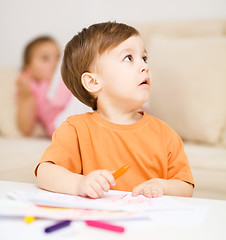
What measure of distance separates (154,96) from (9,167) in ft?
2.41

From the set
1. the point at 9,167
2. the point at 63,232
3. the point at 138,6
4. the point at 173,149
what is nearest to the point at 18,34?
the point at 138,6

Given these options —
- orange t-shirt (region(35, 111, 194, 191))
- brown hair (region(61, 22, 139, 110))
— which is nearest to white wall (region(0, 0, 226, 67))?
brown hair (region(61, 22, 139, 110))

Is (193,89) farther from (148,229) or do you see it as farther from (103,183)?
(148,229)

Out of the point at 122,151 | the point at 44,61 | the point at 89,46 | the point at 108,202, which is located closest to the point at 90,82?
the point at 89,46

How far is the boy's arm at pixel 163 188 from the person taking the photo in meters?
0.73

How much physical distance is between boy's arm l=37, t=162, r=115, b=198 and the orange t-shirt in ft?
0.33

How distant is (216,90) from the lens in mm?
1522

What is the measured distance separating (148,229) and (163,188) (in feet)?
0.99

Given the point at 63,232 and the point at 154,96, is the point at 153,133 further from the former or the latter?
the point at 154,96

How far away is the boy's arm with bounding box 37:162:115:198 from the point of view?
0.68 meters

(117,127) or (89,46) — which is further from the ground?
(89,46)

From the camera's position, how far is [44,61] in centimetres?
233

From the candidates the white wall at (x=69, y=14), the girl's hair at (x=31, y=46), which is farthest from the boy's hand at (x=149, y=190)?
the girl's hair at (x=31, y=46)

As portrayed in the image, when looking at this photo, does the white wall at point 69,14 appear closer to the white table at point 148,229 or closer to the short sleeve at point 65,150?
the short sleeve at point 65,150
